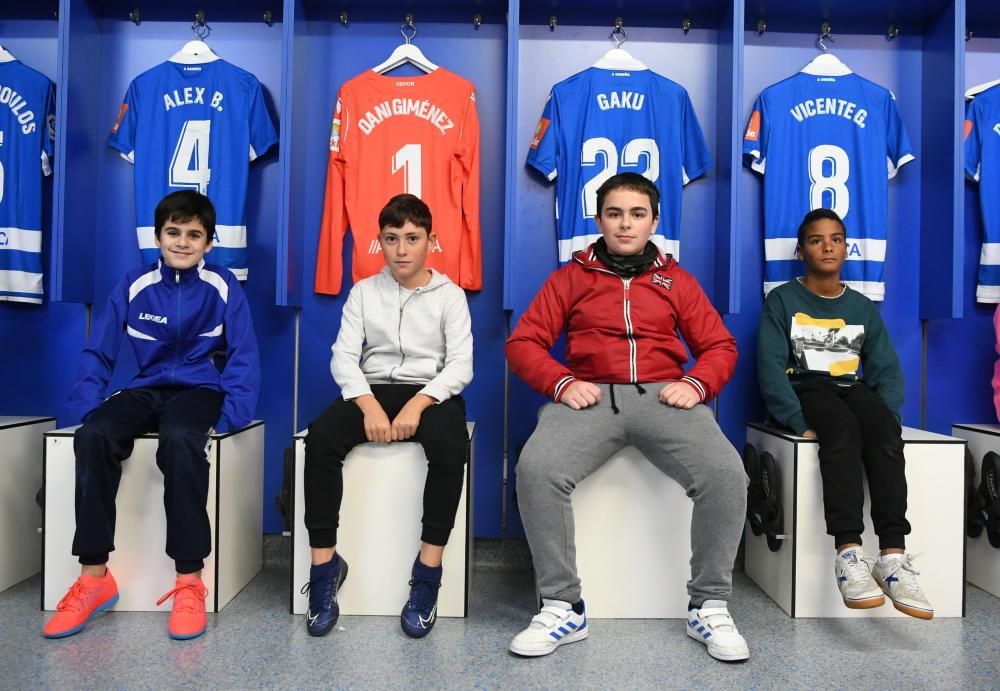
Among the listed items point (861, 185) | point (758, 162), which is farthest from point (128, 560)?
point (861, 185)

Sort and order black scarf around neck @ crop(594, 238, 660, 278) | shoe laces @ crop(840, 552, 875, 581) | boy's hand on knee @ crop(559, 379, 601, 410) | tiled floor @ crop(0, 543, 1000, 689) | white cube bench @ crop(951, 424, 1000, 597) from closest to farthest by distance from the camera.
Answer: tiled floor @ crop(0, 543, 1000, 689), shoe laces @ crop(840, 552, 875, 581), boy's hand on knee @ crop(559, 379, 601, 410), black scarf around neck @ crop(594, 238, 660, 278), white cube bench @ crop(951, 424, 1000, 597)

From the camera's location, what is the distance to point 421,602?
5.68 ft

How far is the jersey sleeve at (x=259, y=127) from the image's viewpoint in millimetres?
2430

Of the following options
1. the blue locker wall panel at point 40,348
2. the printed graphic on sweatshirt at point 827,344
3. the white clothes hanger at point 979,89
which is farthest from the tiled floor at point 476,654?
the white clothes hanger at point 979,89

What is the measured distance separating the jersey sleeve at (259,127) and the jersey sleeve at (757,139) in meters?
1.61

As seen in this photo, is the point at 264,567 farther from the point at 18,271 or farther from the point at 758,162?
the point at 758,162

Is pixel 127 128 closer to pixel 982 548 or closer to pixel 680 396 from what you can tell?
pixel 680 396

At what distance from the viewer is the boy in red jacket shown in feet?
5.50

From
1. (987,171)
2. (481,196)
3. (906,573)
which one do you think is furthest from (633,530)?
(987,171)

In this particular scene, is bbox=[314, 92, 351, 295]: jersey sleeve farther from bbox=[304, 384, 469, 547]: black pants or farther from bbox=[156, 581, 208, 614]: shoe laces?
bbox=[156, 581, 208, 614]: shoe laces

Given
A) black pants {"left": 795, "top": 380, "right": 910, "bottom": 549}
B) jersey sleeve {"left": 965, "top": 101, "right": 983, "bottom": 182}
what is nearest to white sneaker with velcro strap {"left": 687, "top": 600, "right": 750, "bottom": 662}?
black pants {"left": 795, "top": 380, "right": 910, "bottom": 549}

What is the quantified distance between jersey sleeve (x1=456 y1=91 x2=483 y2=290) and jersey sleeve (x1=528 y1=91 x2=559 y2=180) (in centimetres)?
21

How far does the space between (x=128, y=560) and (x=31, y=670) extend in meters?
0.39

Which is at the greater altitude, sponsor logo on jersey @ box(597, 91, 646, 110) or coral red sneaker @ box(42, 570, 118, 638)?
sponsor logo on jersey @ box(597, 91, 646, 110)
